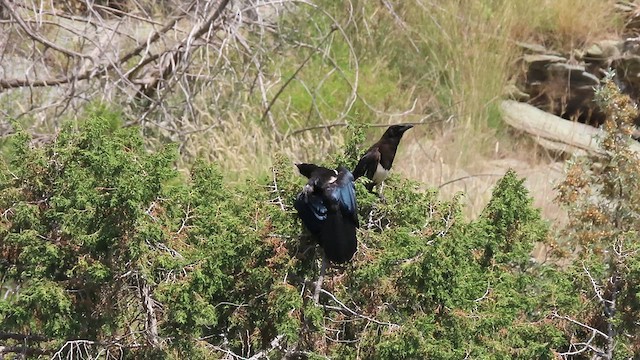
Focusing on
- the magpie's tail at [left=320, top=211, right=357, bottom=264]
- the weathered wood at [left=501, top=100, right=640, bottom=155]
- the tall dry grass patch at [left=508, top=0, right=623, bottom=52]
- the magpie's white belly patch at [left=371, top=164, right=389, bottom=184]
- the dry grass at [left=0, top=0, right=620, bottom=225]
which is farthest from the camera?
the tall dry grass patch at [left=508, top=0, right=623, bottom=52]

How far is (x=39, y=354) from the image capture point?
3.16m

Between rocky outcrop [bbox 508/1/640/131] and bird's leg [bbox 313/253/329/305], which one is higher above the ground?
bird's leg [bbox 313/253/329/305]

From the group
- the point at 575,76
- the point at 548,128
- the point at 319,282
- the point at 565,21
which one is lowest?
the point at 548,128

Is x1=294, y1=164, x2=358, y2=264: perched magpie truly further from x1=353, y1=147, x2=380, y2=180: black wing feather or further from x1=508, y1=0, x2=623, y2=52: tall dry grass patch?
x1=508, y1=0, x2=623, y2=52: tall dry grass patch

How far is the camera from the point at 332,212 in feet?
9.48

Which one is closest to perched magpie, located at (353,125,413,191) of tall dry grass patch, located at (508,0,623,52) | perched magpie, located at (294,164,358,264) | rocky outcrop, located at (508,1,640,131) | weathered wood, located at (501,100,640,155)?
perched magpie, located at (294,164,358,264)

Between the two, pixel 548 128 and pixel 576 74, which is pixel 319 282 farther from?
pixel 576 74

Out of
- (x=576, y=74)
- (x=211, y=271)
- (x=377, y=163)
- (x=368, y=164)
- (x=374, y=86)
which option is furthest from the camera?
(x=576, y=74)

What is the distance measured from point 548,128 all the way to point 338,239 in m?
5.54

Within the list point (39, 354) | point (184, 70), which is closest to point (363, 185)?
point (39, 354)

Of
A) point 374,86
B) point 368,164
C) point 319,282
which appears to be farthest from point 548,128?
point 319,282

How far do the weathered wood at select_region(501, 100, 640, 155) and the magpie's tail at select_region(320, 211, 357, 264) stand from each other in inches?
202

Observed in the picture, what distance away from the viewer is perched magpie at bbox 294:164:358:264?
2.87m

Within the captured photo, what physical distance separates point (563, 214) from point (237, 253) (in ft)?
11.5
